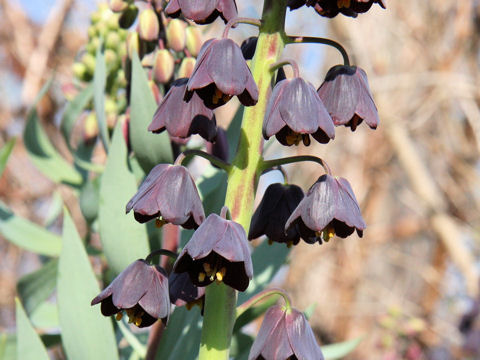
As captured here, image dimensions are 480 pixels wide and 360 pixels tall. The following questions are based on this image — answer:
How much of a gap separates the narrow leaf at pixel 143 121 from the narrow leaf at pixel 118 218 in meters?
0.03

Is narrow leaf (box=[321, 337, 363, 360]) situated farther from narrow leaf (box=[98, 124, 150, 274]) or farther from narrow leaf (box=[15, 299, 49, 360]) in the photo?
narrow leaf (box=[15, 299, 49, 360])

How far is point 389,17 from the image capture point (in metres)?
3.86

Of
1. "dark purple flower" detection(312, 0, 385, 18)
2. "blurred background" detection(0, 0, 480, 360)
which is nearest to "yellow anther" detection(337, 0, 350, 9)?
"dark purple flower" detection(312, 0, 385, 18)

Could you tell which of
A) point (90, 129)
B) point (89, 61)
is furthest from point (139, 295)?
point (89, 61)

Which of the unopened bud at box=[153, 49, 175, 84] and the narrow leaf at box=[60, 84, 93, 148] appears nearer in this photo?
the unopened bud at box=[153, 49, 175, 84]

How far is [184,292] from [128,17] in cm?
65

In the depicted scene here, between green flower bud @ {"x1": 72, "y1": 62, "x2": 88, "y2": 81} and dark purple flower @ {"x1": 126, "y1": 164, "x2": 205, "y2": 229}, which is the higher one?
dark purple flower @ {"x1": 126, "y1": 164, "x2": 205, "y2": 229}

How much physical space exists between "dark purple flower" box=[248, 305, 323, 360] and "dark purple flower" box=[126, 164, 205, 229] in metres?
0.15

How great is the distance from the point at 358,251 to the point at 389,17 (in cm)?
137

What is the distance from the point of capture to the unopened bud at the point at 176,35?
45.7 inches

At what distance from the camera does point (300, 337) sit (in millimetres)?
771

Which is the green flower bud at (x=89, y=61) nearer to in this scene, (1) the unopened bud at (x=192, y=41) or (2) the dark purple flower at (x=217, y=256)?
(1) the unopened bud at (x=192, y=41)

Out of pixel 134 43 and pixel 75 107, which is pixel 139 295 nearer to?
pixel 134 43

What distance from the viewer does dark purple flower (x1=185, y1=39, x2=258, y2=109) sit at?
2.40ft
